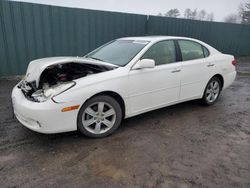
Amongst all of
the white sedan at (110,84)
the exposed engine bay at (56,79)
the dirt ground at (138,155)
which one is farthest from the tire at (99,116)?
the exposed engine bay at (56,79)

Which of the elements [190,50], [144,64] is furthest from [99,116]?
[190,50]

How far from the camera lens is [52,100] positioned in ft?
8.68

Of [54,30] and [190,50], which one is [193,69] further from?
[54,30]

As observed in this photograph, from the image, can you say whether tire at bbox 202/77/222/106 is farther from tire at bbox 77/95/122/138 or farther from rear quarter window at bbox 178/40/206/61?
tire at bbox 77/95/122/138

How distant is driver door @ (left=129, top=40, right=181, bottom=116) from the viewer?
131 inches

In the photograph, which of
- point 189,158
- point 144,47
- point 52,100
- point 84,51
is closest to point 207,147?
point 189,158

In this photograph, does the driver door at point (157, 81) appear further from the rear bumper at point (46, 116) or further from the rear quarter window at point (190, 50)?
the rear bumper at point (46, 116)

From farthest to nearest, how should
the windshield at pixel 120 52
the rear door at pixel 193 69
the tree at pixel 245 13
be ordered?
the tree at pixel 245 13, the rear door at pixel 193 69, the windshield at pixel 120 52

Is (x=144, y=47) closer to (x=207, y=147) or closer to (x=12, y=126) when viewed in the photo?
(x=207, y=147)

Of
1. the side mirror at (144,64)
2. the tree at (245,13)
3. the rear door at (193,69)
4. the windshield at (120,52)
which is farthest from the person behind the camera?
the tree at (245,13)

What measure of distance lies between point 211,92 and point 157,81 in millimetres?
1770

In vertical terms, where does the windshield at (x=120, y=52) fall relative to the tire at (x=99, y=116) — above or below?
above

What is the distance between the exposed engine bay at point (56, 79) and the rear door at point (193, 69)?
1.60 meters

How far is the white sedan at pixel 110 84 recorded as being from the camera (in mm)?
2738
